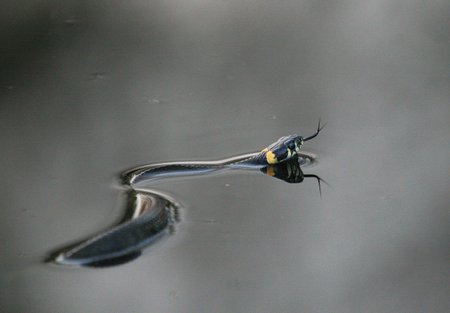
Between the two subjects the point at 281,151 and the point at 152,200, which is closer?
the point at 152,200

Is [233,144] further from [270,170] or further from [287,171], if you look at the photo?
[287,171]

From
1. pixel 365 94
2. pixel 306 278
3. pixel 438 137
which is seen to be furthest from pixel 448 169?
pixel 306 278

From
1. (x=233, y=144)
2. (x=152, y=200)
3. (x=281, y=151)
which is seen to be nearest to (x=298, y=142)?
(x=281, y=151)

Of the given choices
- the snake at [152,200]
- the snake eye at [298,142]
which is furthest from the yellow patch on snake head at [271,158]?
the snake eye at [298,142]

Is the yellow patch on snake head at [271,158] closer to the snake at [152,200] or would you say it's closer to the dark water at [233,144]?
the snake at [152,200]

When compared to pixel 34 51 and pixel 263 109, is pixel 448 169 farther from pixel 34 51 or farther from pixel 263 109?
pixel 34 51

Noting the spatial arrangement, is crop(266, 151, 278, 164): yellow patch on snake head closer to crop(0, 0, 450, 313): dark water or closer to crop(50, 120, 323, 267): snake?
crop(50, 120, 323, 267): snake

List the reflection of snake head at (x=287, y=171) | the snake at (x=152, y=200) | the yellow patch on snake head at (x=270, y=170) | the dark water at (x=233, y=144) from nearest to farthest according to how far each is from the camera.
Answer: the dark water at (x=233, y=144)
the snake at (x=152, y=200)
the reflection of snake head at (x=287, y=171)
the yellow patch on snake head at (x=270, y=170)
